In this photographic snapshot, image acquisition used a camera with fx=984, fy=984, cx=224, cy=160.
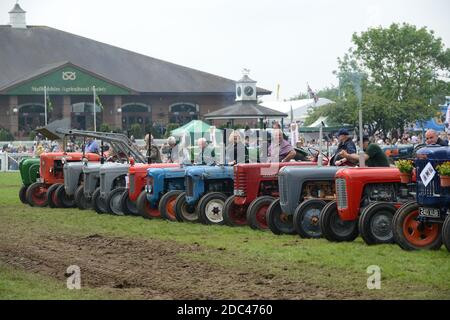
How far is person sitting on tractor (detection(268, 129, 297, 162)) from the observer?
15789mm

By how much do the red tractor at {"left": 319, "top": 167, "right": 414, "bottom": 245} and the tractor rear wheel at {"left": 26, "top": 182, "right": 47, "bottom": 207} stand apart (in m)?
10.7

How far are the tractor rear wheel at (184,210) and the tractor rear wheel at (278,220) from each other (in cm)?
274

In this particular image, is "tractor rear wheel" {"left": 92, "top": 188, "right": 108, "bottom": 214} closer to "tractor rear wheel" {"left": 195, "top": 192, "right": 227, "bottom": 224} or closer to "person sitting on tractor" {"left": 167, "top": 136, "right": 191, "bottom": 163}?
"person sitting on tractor" {"left": 167, "top": 136, "right": 191, "bottom": 163}

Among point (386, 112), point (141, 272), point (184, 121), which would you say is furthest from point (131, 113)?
point (141, 272)

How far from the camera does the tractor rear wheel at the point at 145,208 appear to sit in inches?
703

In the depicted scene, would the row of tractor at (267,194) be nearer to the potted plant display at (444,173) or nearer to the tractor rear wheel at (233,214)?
the tractor rear wheel at (233,214)

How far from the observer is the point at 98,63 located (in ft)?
208

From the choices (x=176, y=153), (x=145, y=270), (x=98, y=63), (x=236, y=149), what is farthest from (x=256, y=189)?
(x=98, y=63)

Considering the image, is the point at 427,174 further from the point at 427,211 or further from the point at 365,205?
the point at 365,205

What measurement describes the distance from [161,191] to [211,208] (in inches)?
66.2
